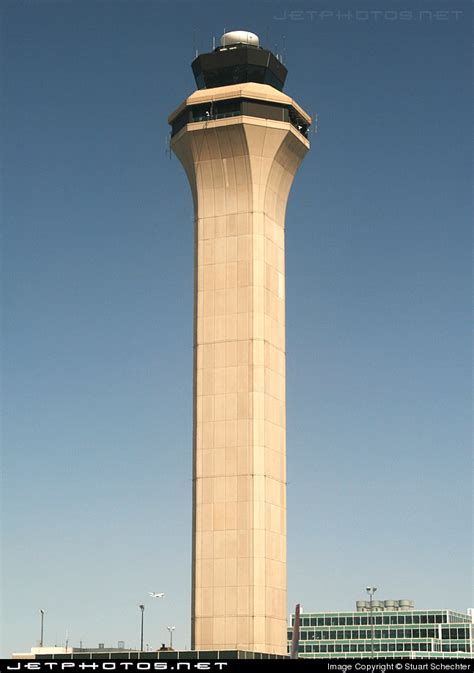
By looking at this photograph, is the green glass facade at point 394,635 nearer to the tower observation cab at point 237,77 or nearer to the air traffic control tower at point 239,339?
the air traffic control tower at point 239,339

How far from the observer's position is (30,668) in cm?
6306

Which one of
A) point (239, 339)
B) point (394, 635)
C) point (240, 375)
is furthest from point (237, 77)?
point (394, 635)

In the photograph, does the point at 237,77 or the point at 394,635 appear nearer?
the point at 237,77

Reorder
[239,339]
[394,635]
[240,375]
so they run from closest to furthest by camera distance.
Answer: [240,375] → [239,339] → [394,635]

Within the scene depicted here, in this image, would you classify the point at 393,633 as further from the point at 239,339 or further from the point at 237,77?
the point at 237,77

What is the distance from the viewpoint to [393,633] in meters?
192

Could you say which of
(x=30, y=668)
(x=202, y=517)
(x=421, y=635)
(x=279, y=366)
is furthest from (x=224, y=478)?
(x=421, y=635)

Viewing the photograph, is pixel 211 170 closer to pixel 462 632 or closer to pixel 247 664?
pixel 247 664

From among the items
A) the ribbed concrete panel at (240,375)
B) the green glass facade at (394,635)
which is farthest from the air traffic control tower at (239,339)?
the green glass facade at (394,635)

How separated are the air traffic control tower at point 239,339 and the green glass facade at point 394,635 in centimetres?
10916

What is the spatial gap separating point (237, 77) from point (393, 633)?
128446 mm

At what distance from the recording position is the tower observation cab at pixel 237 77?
289 ft

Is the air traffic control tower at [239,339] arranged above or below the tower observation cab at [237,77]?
below

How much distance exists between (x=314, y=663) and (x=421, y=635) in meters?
140
